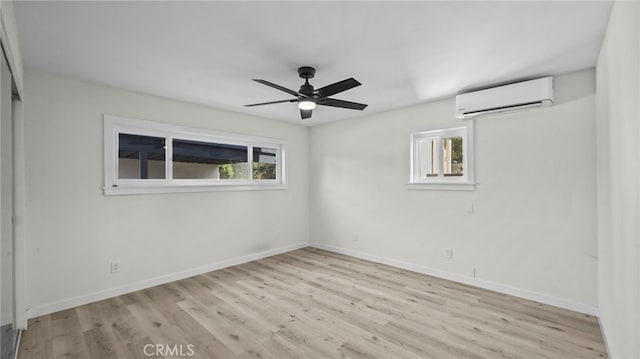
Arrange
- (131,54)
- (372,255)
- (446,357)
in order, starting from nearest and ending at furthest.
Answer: (446,357) → (131,54) → (372,255)

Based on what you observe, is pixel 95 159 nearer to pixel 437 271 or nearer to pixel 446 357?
pixel 446 357

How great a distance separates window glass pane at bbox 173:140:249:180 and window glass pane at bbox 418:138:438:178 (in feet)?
8.95

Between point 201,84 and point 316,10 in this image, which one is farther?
point 201,84

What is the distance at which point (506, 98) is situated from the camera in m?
3.05

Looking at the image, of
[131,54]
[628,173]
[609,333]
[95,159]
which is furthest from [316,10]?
[609,333]

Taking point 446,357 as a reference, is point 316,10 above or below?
above

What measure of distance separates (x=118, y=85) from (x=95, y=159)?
855 mm

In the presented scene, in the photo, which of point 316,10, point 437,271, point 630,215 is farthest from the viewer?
point 437,271

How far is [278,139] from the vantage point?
5027 millimetres

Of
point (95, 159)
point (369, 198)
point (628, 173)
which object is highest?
point (95, 159)

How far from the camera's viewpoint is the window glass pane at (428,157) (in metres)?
4.01

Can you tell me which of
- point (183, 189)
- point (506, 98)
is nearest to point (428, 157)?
point (506, 98)

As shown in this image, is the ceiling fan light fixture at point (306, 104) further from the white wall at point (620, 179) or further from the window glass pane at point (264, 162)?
the window glass pane at point (264, 162)

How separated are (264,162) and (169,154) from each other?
157 centimetres
